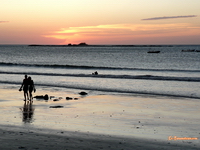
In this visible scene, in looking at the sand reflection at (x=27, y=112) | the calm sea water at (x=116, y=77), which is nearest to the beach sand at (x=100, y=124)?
the sand reflection at (x=27, y=112)

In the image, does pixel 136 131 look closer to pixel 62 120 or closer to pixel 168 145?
pixel 168 145

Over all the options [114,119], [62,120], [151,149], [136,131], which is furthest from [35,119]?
[151,149]

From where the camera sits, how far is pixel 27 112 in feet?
54.1

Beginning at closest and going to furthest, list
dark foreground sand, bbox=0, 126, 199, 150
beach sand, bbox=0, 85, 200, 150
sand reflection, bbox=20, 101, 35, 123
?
dark foreground sand, bbox=0, 126, 199, 150 → beach sand, bbox=0, 85, 200, 150 → sand reflection, bbox=20, 101, 35, 123

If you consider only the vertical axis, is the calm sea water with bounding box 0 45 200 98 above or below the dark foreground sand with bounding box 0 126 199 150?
above

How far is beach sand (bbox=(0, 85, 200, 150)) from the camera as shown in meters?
10.4

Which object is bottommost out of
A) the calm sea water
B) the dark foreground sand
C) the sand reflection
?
the dark foreground sand

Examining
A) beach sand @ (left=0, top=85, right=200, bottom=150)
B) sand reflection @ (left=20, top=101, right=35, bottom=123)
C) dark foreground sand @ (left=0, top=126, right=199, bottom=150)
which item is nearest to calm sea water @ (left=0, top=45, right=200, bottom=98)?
beach sand @ (left=0, top=85, right=200, bottom=150)

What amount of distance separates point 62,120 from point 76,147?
4473 mm

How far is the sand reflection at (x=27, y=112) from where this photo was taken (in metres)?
14.5

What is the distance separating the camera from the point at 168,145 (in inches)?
406

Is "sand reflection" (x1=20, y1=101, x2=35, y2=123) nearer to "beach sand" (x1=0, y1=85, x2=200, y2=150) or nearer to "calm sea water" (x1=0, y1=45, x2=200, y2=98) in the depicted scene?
"beach sand" (x1=0, y1=85, x2=200, y2=150)

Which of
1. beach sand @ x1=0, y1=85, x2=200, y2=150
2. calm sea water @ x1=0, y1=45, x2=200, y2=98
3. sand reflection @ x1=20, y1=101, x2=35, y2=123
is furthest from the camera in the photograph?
calm sea water @ x1=0, y1=45, x2=200, y2=98

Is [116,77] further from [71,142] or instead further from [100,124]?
[71,142]
